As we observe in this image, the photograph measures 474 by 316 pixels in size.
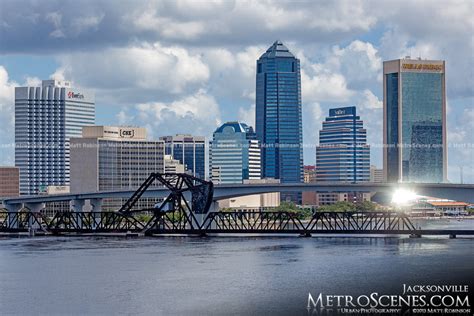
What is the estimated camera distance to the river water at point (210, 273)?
100000 mm

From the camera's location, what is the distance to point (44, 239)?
621ft

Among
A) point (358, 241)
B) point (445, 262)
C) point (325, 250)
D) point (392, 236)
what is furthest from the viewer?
point (392, 236)

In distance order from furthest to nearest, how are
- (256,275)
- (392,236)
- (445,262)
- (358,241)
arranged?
(392,236)
(358,241)
(445,262)
(256,275)

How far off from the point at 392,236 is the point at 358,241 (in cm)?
1381

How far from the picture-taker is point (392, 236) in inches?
7397

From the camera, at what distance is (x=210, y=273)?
123m

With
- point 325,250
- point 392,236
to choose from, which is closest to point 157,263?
point 325,250

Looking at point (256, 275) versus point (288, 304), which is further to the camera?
point (256, 275)

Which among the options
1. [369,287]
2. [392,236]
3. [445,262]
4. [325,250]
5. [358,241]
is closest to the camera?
[369,287]

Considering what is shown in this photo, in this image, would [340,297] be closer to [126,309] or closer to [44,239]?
[126,309]

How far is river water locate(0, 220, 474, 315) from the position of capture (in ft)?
328

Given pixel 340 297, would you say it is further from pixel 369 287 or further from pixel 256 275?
pixel 256 275

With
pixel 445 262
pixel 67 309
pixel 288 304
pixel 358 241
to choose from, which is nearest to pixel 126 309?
pixel 67 309

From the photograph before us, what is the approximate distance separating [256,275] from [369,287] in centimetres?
1555
